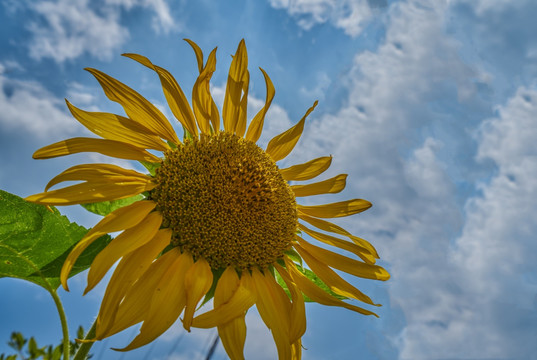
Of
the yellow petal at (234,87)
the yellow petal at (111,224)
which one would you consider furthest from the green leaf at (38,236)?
the yellow petal at (234,87)

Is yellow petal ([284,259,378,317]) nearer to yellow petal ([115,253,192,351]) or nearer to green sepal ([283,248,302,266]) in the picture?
green sepal ([283,248,302,266])

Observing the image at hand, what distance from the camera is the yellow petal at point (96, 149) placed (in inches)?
85.0

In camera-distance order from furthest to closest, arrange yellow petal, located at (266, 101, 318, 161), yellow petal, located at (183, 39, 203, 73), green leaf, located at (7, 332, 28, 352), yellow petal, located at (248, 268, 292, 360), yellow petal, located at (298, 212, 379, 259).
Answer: green leaf, located at (7, 332, 28, 352)
yellow petal, located at (266, 101, 318, 161)
yellow petal, located at (298, 212, 379, 259)
yellow petal, located at (183, 39, 203, 73)
yellow petal, located at (248, 268, 292, 360)

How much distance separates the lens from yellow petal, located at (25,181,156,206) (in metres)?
2.04

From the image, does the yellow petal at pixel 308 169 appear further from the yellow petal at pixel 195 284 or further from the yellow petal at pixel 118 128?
the yellow petal at pixel 195 284

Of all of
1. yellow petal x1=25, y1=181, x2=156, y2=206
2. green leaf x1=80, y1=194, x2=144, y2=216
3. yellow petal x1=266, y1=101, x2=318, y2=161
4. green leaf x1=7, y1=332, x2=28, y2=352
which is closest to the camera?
yellow petal x1=25, y1=181, x2=156, y2=206

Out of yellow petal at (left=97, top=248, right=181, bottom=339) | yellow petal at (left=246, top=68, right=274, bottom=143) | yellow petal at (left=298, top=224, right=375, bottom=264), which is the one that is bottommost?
yellow petal at (left=97, top=248, right=181, bottom=339)

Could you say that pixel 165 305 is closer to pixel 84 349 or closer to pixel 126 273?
pixel 126 273

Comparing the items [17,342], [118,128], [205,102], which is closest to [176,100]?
[205,102]

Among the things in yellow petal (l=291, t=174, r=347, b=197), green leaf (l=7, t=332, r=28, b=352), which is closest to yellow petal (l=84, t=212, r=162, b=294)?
yellow petal (l=291, t=174, r=347, b=197)

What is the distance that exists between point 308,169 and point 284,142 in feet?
0.86

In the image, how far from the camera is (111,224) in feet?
6.86

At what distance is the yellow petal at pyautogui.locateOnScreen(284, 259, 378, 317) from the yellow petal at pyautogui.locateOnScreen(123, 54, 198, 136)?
1026mm

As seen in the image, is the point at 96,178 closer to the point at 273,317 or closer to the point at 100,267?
the point at 100,267
